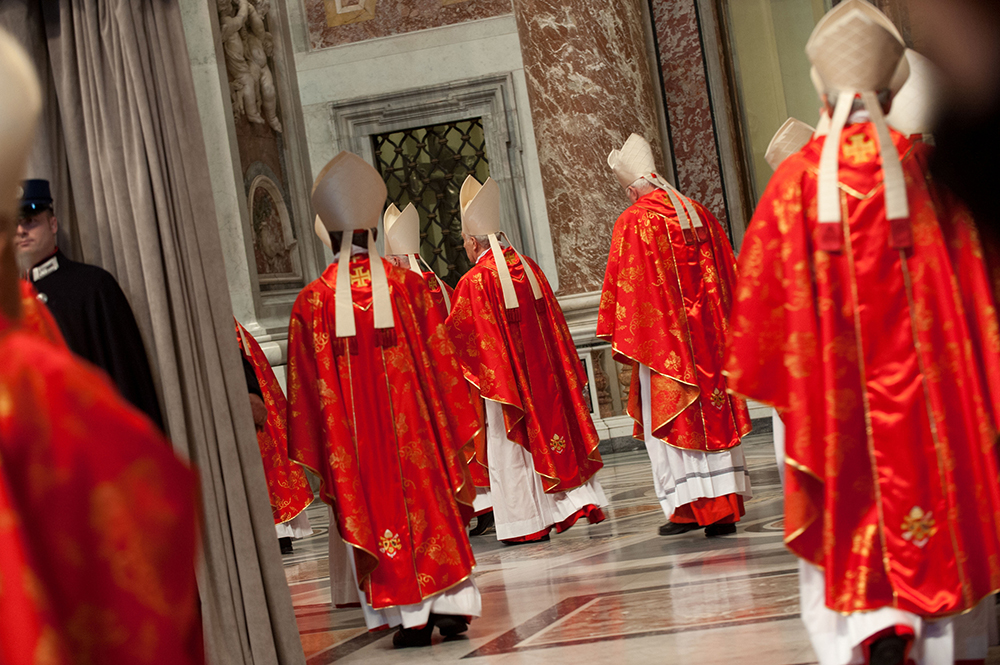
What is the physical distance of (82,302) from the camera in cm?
316

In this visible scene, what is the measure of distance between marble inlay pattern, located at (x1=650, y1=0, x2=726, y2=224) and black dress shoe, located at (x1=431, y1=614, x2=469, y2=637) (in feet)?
25.7

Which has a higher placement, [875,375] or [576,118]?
[576,118]

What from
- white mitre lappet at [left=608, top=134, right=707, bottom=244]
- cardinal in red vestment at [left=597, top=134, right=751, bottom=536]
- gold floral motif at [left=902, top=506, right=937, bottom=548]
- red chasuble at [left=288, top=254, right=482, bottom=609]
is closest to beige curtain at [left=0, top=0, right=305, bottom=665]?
red chasuble at [left=288, top=254, right=482, bottom=609]

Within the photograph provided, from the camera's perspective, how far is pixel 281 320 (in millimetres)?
8734

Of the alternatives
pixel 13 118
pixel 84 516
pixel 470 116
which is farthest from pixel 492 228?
pixel 470 116

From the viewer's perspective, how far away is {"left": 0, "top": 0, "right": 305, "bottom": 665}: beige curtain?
10.7 ft

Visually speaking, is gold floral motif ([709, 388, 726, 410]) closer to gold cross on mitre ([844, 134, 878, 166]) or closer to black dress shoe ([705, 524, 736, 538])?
black dress shoe ([705, 524, 736, 538])

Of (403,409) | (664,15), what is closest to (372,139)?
(664,15)

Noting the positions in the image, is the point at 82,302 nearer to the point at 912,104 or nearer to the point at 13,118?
the point at 13,118

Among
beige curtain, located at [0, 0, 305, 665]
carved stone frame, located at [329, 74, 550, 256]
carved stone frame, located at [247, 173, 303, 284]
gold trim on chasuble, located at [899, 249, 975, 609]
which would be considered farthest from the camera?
carved stone frame, located at [329, 74, 550, 256]

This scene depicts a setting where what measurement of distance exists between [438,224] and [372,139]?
1330 mm

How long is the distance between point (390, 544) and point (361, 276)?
1094 mm

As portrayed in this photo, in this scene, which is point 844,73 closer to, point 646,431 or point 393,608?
point 393,608

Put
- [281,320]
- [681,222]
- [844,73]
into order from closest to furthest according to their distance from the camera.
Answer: [844,73] → [681,222] → [281,320]
